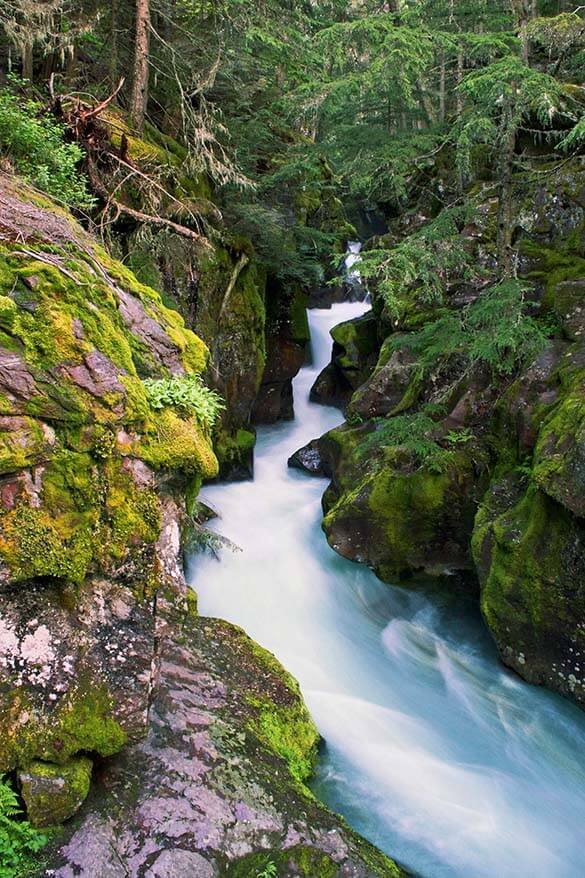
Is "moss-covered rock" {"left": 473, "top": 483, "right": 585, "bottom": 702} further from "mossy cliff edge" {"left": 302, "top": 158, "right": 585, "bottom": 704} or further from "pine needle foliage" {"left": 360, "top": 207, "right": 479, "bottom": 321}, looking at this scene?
"pine needle foliage" {"left": 360, "top": 207, "right": 479, "bottom": 321}

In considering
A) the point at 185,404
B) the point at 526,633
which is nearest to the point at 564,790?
the point at 526,633

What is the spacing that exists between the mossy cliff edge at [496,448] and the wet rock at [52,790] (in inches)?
209

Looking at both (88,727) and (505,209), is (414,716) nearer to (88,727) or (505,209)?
(88,727)

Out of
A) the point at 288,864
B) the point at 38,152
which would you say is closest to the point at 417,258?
A: the point at 38,152

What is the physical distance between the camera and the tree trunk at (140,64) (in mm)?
8773

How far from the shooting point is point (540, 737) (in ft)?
20.4

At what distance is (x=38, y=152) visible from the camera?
598 cm

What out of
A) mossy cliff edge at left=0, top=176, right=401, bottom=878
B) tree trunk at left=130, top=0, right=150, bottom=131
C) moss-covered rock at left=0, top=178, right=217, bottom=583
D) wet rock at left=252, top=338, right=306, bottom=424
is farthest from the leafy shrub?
wet rock at left=252, top=338, right=306, bottom=424

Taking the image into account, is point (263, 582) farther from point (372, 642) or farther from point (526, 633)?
point (526, 633)

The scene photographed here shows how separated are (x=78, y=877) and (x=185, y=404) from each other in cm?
322

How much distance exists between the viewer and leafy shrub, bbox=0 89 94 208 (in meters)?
5.66

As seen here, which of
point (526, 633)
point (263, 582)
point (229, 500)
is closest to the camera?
point (526, 633)

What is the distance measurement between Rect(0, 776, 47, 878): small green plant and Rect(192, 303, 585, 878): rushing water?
9.77ft

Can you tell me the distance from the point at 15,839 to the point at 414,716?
16.0 ft
